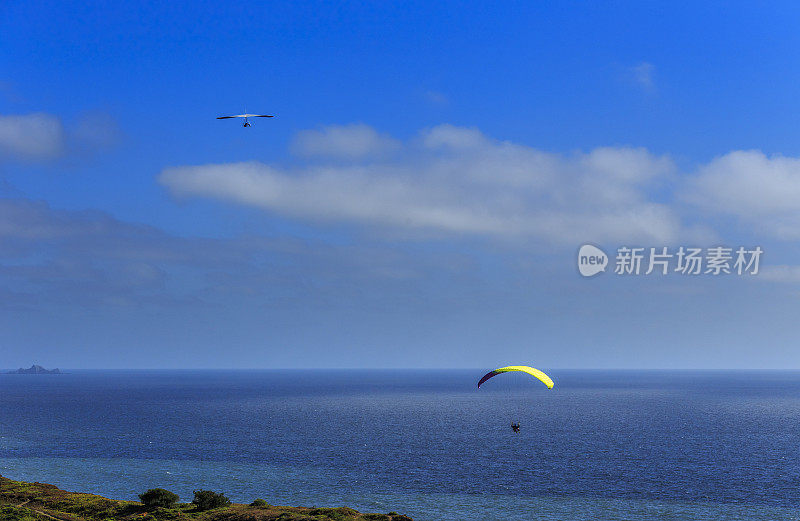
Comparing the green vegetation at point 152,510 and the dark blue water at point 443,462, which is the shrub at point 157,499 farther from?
the dark blue water at point 443,462

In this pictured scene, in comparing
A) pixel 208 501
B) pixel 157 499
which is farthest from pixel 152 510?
pixel 208 501

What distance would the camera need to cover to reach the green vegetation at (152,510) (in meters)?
52.9

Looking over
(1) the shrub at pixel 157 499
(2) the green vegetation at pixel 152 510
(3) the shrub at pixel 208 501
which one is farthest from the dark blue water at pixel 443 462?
(1) the shrub at pixel 157 499

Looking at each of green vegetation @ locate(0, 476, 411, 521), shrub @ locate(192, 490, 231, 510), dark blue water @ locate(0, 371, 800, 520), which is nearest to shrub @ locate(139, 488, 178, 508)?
green vegetation @ locate(0, 476, 411, 521)

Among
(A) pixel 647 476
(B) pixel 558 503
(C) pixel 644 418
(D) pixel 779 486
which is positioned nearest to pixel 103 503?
(B) pixel 558 503

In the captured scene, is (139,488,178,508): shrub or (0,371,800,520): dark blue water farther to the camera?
(0,371,800,520): dark blue water

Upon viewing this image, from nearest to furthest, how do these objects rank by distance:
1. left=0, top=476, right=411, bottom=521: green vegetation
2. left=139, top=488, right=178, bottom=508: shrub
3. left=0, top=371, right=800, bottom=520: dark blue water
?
1. left=0, top=476, right=411, bottom=521: green vegetation
2. left=139, top=488, right=178, bottom=508: shrub
3. left=0, top=371, right=800, bottom=520: dark blue water

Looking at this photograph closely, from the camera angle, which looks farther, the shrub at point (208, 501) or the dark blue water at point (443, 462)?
the dark blue water at point (443, 462)

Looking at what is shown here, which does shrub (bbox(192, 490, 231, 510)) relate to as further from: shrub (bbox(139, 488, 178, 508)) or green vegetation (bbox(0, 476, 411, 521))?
shrub (bbox(139, 488, 178, 508))

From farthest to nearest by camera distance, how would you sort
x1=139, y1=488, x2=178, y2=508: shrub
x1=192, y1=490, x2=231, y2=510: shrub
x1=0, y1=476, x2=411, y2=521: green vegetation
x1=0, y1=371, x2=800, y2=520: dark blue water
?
x1=0, y1=371, x2=800, y2=520: dark blue water < x1=192, y1=490, x2=231, y2=510: shrub < x1=139, y1=488, x2=178, y2=508: shrub < x1=0, y1=476, x2=411, y2=521: green vegetation

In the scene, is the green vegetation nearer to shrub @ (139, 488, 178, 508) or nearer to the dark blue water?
shrub @ (139, 488, 178, 508)

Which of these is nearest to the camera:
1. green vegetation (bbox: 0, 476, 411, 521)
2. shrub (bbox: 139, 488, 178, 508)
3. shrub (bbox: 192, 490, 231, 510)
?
green vegetation (bbox: 0, 476, 411, 521)

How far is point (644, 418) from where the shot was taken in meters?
161

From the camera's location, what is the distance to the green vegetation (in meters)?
52.9
